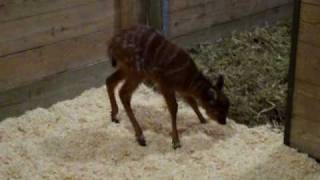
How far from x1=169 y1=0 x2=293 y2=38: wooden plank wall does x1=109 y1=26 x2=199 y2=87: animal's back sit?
132cm

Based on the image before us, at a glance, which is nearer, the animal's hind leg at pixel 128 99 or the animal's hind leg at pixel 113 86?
the animal's hind leg at pixel 128 99

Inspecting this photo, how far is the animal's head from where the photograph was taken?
167 inches

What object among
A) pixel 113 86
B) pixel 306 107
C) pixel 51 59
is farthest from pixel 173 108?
pixel 51 59

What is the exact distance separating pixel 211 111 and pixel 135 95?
37.4 inches

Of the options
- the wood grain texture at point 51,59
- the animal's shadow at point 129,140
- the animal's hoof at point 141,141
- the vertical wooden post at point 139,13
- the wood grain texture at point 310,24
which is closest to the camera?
the wood grain texture at point 310,24

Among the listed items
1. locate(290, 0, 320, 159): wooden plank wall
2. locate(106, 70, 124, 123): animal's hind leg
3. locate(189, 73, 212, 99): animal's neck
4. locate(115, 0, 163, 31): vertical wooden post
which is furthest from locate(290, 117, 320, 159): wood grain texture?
locate(115, 0, 163, 31): vertical wooden post

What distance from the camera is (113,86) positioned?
4.52 metres

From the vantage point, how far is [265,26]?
6.35 m

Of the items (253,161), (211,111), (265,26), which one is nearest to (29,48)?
(211,111)

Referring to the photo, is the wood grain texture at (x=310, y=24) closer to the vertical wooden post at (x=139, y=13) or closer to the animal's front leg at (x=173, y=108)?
the animal's front leg at (x=173, y=108)

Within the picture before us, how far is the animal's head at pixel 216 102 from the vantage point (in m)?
4.25

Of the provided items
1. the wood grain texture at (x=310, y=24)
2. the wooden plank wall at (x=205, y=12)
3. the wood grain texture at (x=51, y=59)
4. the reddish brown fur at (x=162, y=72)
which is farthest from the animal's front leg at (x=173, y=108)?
the wooden plank wall at (x=205, y=12)

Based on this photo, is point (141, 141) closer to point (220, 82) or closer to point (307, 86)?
point (220, 82)

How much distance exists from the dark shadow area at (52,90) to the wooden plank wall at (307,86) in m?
1.78
